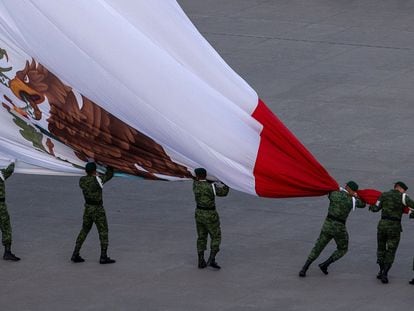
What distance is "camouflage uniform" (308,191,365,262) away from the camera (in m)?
20.2

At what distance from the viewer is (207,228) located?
67.8 feet

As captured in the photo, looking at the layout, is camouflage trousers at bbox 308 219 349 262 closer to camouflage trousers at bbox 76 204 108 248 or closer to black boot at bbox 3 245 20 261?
camouflage trousers at bbox 76 204 108 248

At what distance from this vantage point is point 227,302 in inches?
768

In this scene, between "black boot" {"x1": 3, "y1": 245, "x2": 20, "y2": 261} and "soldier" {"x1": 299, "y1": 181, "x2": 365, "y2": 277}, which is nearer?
"soldier" {"x1": 299, "y1": 181, "x2": 365, "y2": 277}

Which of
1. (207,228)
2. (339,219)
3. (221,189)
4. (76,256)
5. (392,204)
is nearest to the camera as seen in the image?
(392,204)

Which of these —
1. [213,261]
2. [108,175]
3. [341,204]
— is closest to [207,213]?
[213,261]

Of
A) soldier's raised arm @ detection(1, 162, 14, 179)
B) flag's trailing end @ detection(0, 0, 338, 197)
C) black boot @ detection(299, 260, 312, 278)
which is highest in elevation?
flag's trailing end @ detection(0, 0, 338, 197)

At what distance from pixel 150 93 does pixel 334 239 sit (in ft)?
10.0

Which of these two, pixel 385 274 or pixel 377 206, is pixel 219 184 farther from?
pixel 385 274

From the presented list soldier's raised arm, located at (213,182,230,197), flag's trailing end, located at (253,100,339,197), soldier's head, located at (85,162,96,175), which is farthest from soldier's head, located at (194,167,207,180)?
soldier's head, located at (85,162,96,175)

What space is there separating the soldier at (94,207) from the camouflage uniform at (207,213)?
1.27 meters

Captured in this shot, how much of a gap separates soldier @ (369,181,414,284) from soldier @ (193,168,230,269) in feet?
6.76

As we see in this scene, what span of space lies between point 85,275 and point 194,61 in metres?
3.18

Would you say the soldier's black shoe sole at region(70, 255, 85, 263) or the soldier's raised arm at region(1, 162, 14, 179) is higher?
the soldier's raised arm at region(1, 162, 14, 179)
